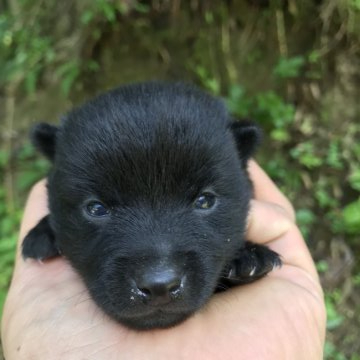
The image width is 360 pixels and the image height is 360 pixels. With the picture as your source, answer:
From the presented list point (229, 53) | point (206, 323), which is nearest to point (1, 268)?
point (206, 323)

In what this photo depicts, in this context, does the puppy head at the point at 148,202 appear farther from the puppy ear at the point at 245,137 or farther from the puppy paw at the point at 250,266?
the puppy ear at the point at 245,137

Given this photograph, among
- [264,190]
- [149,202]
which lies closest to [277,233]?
[264,190]

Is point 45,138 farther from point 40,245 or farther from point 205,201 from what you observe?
point 205,201

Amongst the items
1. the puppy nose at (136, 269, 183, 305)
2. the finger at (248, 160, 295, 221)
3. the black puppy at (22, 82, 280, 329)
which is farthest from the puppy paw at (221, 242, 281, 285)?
the finger at (248, 160, 295, 221)

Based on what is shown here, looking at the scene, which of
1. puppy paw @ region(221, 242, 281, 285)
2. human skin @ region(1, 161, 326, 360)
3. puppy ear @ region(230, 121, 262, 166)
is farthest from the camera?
puppy ear @ region(230, 121, 262, 166)

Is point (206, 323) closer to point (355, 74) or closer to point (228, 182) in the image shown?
point (228, 182)

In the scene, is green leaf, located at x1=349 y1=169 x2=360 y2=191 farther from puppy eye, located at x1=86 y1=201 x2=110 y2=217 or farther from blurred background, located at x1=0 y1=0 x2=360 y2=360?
puppy eye, located at x1=86 y1=201 x2=110 y2=217

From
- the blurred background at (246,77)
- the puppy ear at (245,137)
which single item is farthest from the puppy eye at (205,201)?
the blurred background at (246,77)

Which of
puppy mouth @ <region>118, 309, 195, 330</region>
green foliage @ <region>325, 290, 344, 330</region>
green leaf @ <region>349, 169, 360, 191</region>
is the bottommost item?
green foliage @ <region>325, 290, 344, 330</region>
